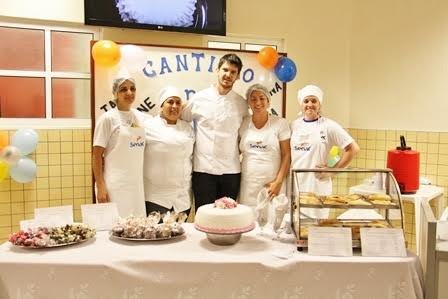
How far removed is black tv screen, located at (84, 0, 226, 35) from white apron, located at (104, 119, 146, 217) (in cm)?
107

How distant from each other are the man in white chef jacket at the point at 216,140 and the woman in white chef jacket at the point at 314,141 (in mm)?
448

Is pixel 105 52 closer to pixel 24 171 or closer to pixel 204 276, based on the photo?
pixel 24 171

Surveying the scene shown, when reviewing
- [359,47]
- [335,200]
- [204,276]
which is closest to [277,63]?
[359,47]

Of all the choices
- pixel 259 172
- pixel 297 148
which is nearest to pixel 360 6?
pixel 297 148

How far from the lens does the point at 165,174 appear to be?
117 inches

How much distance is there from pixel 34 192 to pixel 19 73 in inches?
36.9

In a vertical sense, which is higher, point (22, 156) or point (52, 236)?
point (22, 156)

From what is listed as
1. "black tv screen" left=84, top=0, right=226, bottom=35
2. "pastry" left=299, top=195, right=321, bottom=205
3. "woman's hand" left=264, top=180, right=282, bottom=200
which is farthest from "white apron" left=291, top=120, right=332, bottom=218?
"black tv screen" left=84, top=0, right=226, bottom=35

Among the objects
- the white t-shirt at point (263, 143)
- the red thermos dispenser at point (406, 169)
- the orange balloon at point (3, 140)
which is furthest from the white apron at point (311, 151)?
the orange balloon at point (3, 140)

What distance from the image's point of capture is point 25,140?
317 cm

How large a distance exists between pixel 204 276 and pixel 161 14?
2.49m

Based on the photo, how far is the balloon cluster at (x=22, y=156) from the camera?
3.08 metres

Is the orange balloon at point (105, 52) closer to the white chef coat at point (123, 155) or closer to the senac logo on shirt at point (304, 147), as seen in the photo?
the white chef coat at point (123, 155)

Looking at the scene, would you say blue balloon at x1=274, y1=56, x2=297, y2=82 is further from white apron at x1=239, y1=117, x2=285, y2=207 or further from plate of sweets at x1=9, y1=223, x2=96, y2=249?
plate of sweets at x1=9, y1=223, x2=96, y2=249
